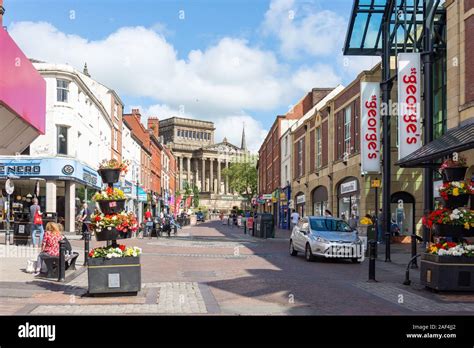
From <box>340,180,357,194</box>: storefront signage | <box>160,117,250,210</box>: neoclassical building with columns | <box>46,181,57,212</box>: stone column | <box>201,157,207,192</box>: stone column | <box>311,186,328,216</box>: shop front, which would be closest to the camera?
<box>340,180,357,194</box>: storefront signage

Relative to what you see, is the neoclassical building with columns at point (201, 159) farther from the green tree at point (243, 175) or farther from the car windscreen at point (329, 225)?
the car windscreen at point (329, 225)

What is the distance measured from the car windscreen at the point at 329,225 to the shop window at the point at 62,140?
2148 cm

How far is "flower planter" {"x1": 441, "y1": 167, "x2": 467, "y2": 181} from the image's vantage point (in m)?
12.3

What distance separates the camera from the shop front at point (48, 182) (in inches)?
1414

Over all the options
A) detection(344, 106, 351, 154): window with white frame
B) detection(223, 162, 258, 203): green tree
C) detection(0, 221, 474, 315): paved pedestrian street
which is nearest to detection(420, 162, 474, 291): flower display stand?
detection(0, 221, 474, 315): paved pedestrian street

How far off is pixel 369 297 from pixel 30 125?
8.79 meters


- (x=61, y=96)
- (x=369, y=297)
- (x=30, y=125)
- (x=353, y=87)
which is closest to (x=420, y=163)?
(x=369, y=297)

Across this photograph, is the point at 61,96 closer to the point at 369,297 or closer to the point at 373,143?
the point at 373,143

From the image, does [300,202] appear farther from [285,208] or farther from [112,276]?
[112,276]

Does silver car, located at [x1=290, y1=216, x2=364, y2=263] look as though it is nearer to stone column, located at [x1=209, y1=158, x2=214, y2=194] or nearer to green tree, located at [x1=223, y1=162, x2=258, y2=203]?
green tree, located at [x1=223, y1=162, x2=258, y2=203]

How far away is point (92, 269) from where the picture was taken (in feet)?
36.0

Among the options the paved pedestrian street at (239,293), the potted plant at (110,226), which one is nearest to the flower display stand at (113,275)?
the paved pedestrian street at (239,293)

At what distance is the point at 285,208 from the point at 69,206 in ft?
82.5

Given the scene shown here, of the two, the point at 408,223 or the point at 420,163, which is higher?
the point at 420,163
